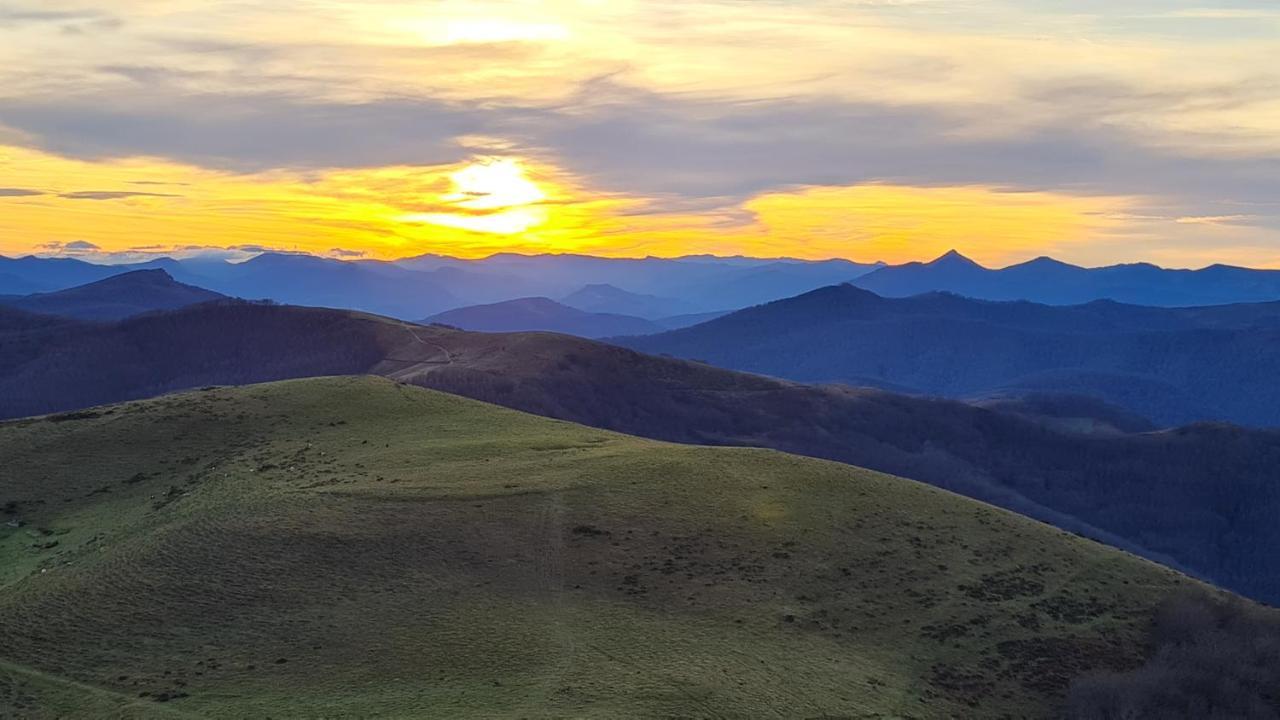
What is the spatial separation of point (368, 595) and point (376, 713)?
539 inches

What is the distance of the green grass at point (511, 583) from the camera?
43.1 m

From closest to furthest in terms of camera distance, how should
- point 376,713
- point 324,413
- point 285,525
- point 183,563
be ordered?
point 376,713 < point 183,563 < point 285,525 < point 324,413

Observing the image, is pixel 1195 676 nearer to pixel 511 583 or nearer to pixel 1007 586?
pixel 1007 586

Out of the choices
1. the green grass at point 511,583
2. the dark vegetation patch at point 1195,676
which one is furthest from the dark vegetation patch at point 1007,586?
the dark vegetation patch at point 1195,676

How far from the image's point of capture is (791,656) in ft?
164

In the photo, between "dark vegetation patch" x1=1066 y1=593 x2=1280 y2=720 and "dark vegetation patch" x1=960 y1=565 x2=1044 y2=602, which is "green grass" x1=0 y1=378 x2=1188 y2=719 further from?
"dark vegetation patch" x1=1066 y1=593 x2=1280 y2=720

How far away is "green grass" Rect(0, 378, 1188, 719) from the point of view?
141ft

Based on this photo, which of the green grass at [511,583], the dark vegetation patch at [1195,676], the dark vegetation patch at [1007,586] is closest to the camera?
the green grass at [511,583]

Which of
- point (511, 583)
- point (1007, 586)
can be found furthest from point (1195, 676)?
point (511, 583)

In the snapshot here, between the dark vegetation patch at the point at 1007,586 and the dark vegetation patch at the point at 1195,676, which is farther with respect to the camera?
the dark vegetation patch at the point at 1007,586

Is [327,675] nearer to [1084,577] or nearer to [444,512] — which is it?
[444,512]

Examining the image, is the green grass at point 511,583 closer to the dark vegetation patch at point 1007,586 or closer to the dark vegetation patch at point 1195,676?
the dark vegetation patch at point 1007,586

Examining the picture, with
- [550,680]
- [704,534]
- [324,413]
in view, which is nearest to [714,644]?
[550,680]

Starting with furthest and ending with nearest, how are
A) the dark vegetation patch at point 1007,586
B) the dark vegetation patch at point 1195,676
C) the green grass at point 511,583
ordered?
the dark vegetation patch at point 1007,586
the dark vegetation patch at point 1195,676
the green grass at point 511,583
